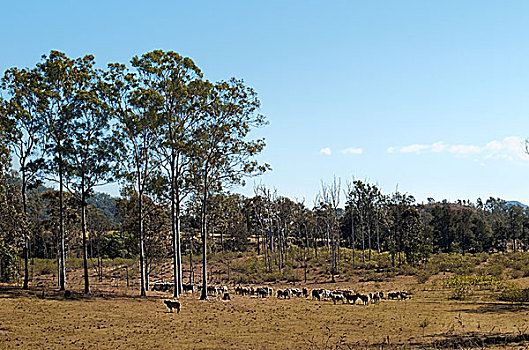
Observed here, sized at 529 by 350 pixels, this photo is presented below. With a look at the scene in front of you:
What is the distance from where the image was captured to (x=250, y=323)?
79.6 feet

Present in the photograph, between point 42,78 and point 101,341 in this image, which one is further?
point 42,78

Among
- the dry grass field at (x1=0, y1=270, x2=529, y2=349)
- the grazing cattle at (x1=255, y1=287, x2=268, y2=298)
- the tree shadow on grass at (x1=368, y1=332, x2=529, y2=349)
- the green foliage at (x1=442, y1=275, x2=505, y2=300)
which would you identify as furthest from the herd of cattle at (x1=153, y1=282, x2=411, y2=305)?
the tree shadow on grass at (x1=368, y1=332, x2=529, y2=349)

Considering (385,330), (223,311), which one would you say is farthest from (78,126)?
(385,330)

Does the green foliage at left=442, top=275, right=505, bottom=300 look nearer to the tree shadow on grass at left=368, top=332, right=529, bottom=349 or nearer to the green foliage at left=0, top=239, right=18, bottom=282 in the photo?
the tree shadow on grass at left=368, top=332, right=529, bottom=349

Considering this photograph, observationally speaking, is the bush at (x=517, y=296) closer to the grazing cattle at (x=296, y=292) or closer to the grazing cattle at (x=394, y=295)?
the grazing cattle at (x=394, y=295)

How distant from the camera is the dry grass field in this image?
61.4 feet

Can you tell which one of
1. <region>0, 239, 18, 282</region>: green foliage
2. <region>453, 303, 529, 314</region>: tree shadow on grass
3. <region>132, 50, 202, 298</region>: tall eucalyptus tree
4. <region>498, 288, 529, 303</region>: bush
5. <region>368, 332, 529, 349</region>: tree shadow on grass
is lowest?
<region>453, 303, 529, 314</region>: tree shadow on grass

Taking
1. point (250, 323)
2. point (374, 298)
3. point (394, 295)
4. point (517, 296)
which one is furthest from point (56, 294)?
point (517, 296)

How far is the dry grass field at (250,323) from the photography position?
18.7 metres

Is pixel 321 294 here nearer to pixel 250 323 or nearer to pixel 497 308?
pixel 497 308

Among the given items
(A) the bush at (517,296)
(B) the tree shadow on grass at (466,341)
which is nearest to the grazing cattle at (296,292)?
(A) the bush at (517,296)

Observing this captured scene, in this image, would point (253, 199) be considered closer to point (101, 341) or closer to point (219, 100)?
point (219, 100)

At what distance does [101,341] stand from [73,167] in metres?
16.3

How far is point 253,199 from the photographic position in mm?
93812
